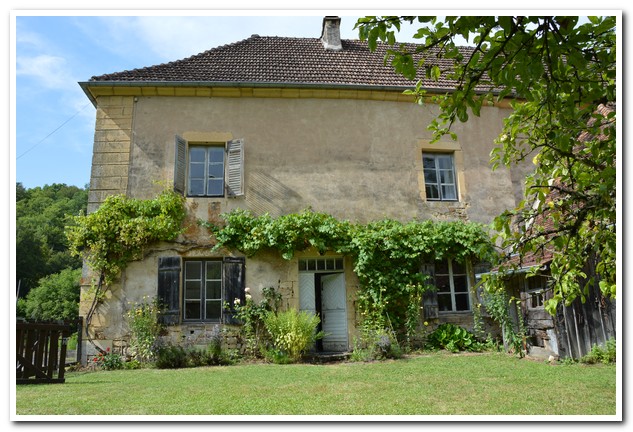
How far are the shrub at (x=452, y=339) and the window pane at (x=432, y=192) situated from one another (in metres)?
2.88

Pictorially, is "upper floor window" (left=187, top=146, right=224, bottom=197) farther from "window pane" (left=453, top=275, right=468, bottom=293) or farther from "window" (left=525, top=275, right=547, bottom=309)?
"window" (left=525, top=275, right=547, bottom=309)

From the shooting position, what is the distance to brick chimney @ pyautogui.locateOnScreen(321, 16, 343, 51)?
13.1 m

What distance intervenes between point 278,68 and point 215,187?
10.8 ft

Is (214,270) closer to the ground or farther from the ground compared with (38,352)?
farther from the ground

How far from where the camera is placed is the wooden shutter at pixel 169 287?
383 inches

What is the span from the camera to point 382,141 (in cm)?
1137

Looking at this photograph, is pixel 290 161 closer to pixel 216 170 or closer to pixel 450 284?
pixel 216 170

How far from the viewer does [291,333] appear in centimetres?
921

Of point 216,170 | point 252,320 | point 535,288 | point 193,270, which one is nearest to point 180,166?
point 216,170

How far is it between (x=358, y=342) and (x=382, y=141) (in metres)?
4.47

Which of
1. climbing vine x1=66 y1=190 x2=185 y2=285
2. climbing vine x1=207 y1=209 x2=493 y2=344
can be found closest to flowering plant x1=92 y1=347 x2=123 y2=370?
climbing vine x1=66 y1=190 x2=185 y2=285

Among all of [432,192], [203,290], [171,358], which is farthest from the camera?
[432,192]

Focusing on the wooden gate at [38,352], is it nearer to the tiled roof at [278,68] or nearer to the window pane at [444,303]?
the tiled roof at [278,68]

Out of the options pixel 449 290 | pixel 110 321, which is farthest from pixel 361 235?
pixel 110 321
